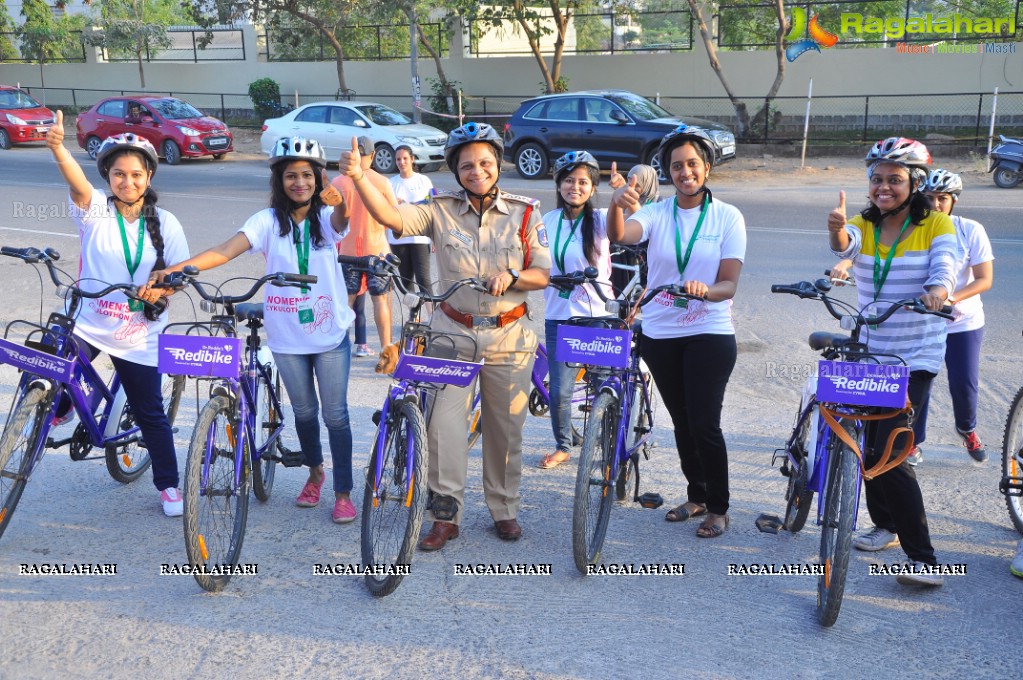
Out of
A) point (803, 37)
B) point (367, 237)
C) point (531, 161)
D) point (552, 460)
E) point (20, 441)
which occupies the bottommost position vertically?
point (552, 460)

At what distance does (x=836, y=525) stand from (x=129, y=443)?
3576 millimetres

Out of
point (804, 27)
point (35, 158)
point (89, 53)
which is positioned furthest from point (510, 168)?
point (89, 53)

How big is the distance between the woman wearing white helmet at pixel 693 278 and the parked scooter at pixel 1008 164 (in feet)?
46.9

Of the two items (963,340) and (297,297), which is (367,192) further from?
(963,340)

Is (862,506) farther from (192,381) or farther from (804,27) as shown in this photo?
(804,27)

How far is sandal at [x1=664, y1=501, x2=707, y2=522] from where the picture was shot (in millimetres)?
5215

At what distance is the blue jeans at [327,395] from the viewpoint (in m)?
5.01

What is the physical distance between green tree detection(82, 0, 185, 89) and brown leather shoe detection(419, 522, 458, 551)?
32.4 m

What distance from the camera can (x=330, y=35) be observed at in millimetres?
28719

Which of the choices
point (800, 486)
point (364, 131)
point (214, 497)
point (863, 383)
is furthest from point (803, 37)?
point (214, 497)

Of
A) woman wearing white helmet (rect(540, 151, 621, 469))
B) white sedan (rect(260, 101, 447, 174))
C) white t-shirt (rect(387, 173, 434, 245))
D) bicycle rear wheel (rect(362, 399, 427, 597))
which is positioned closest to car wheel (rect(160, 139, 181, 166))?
white sedan (rect(260, 101, 447, 174))

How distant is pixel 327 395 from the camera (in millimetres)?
5051

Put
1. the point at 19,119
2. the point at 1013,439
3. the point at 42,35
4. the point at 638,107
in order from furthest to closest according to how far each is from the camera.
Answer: the point at 42,35 → the point at 19,119 → the point at 638,107 → the point at 1013,439

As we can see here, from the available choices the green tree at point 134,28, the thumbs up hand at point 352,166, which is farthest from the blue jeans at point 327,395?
the green tree at point 134,28
